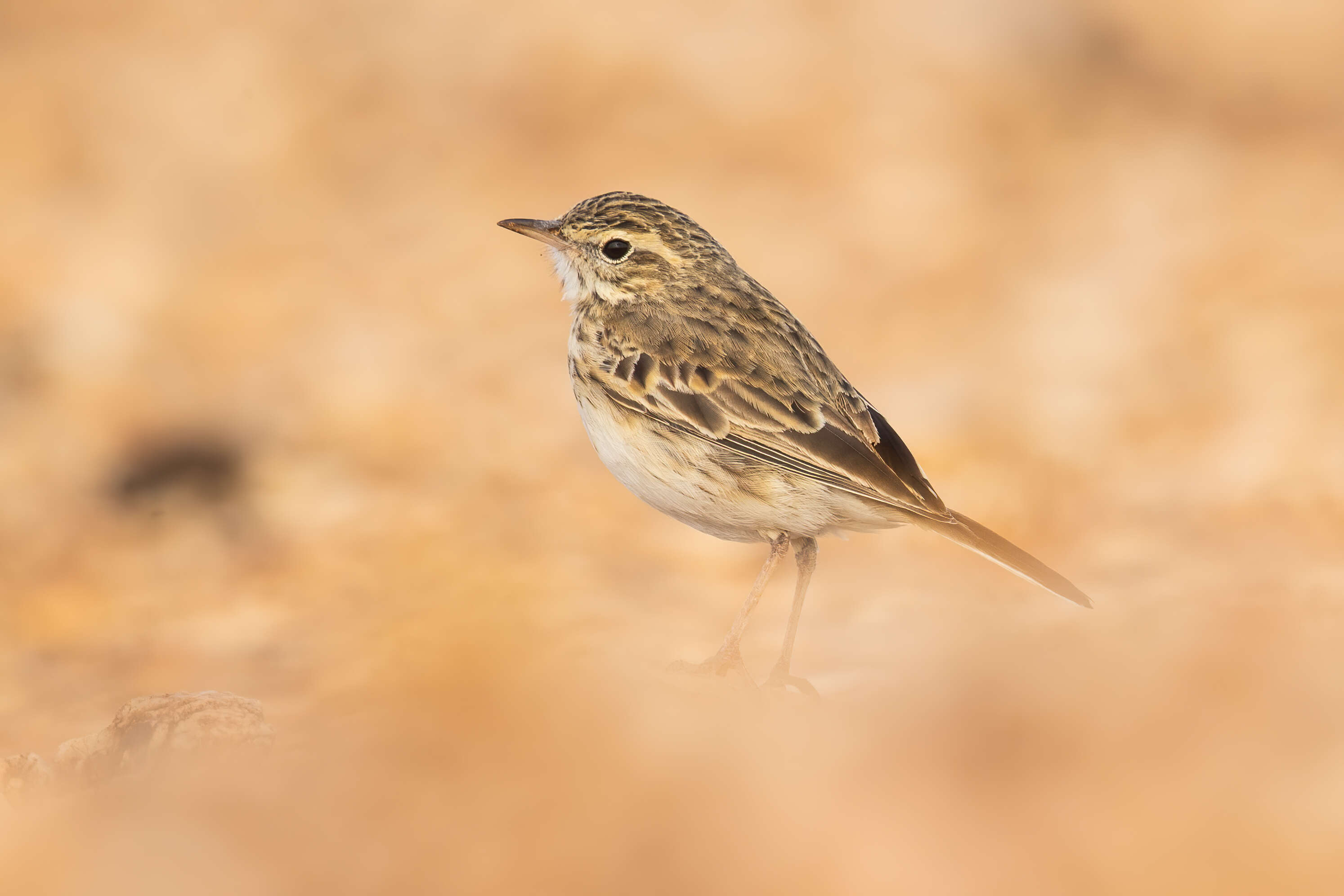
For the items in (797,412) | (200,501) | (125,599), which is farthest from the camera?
(200,501)

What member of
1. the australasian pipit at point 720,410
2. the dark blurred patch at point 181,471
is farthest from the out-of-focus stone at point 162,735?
the dark blurred patch at point 181,471

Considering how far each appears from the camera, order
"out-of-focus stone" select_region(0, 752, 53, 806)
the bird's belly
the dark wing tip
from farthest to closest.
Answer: the bird's belly, the dark wing tip, "out-of-focus stone" select_region(0, 752, 53, 806)

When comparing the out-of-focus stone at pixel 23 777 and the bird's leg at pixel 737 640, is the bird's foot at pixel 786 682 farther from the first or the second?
the out-of-focus stone at pixel 23 777

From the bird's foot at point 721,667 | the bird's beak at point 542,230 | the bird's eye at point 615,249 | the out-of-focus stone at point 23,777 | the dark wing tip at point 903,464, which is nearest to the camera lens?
the out-of-focus stone at point 23,777

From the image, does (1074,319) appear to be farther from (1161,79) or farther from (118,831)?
(118,831)

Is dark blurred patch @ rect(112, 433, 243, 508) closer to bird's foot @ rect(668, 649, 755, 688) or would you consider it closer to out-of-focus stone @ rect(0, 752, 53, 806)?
out-of-focus stone @ rect(0, 752, 53, 806)

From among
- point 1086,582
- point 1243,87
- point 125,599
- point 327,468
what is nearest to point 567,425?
point 327,468

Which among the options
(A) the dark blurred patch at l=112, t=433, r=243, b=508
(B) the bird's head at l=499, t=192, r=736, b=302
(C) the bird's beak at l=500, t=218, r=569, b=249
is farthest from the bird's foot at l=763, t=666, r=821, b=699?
(A) the dark blurred patch at l=112, t=433, r=243, b=508
